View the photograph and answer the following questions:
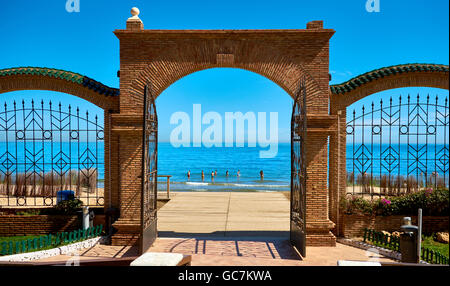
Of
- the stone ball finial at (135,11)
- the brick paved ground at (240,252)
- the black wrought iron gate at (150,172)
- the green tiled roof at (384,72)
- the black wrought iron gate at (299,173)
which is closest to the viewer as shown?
the brick paved ground at (240,252)

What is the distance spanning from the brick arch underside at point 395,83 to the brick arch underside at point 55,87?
18.4 feet

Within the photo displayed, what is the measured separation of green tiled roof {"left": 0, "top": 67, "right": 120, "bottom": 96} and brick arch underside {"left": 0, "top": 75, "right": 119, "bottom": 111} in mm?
91

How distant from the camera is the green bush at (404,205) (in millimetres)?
8461

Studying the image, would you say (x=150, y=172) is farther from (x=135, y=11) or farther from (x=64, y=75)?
(x=135, y=11)

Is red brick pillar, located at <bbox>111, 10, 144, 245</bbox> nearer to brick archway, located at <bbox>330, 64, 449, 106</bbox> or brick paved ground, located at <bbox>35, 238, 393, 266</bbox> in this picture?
brick paved ground, located at <bbox>35, 238, 393, 266</bbox>

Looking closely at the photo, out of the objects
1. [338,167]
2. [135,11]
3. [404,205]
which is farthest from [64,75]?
[404,205]

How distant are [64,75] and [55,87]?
0.41m

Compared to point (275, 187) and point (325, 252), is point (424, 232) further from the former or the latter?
point (275, 187)

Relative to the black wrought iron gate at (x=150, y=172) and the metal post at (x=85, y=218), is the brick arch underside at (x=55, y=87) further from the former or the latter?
the metal post at (x=85, y=218)

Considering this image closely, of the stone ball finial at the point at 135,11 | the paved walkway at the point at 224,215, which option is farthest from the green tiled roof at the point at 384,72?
the stone ball finial at the point at 135,11

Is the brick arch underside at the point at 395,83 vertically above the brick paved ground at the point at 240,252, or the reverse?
the brick arch underside at the point at 395,83

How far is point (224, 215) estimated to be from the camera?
11.5m

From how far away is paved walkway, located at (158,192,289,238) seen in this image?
9.34 m

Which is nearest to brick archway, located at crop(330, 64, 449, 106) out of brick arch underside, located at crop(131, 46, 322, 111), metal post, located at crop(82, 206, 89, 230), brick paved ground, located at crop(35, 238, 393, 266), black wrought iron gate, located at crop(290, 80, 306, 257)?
brick arch underside, located at crop(131, 46, 322, 111)
